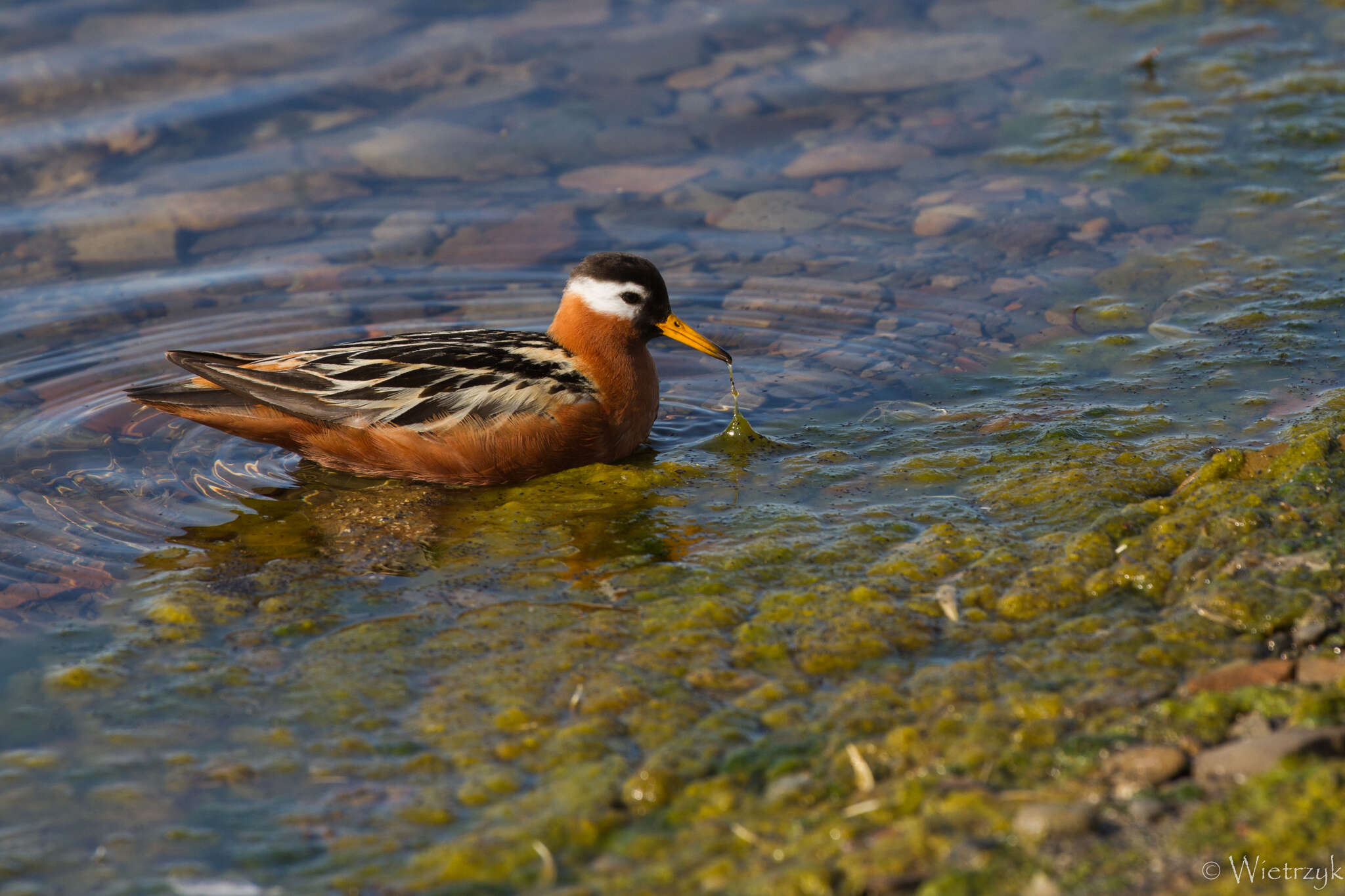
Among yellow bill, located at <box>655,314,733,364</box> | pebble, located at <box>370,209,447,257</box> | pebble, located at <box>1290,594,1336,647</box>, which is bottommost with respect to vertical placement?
pebble, located at <box>1290,594,1336,647</box>

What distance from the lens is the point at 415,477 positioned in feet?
23.5

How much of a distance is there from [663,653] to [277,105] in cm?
832

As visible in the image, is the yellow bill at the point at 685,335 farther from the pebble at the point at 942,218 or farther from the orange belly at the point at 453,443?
the pebble at the point at 942,218

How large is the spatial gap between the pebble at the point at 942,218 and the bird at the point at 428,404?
11.5ft

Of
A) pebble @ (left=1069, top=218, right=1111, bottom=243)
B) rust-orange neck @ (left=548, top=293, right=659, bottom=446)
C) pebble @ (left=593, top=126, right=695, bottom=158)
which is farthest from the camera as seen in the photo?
pebble @ (left=593, top=126, right=695, bottom=158)

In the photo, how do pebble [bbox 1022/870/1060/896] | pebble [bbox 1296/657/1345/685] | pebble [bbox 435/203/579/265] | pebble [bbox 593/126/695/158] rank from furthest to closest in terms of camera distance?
pebble [bbox 593/126/695/158], pebble [bbox 435/203/579/265], pebble [bbox 1296/657/1345/685], pebble [bbox 1022/870/1060/896]

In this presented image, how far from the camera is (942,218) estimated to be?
32.9 feet

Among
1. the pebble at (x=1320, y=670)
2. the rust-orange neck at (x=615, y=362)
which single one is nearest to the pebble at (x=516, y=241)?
the rust-orange neck at (x=615, y=362)

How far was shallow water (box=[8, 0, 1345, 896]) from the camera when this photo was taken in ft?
14.6

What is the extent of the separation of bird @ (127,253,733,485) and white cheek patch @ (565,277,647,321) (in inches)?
11.4

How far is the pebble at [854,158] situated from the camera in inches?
423

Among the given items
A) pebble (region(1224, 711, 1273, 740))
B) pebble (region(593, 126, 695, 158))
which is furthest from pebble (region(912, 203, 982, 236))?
pebble (region(1224, 711, 1273, 740))

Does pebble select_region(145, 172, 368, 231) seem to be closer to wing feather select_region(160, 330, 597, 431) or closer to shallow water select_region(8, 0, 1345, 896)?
shallow water select_region(8, 0, 1345, 896)

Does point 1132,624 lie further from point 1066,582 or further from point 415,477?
point 415,477
